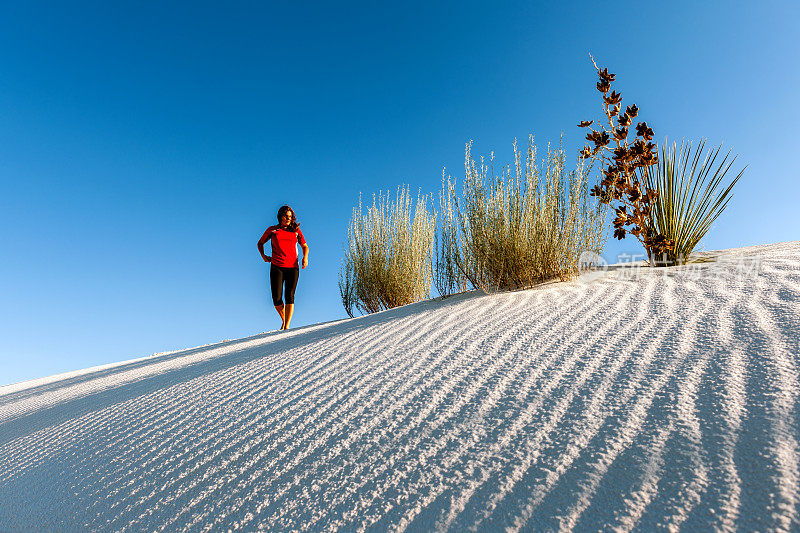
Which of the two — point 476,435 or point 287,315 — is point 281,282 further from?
point 476,435

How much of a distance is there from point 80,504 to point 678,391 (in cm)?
152

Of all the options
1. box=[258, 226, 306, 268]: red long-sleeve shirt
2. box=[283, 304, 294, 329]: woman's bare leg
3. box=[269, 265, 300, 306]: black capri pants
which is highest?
box=[258, 226, 306, 268]: red long-sleeve shirt

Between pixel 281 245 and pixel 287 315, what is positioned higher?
pixel 281 245

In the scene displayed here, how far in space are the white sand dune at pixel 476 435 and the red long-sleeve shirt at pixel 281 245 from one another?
310cm

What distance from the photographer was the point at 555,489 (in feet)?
2.56

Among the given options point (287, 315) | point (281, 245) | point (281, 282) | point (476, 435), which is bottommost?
point (476, 435)

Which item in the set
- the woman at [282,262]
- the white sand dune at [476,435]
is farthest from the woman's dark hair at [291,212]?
the white sand dune at [476,435]

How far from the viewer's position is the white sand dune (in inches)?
29.9

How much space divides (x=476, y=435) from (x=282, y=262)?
433cm

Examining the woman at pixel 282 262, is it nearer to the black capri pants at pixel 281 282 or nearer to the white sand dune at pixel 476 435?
the black capri pants at pixel 281 282

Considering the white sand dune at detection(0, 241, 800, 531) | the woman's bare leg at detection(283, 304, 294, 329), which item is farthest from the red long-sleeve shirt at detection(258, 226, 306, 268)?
the white sand dune at detection(0, 241, 800, 531)

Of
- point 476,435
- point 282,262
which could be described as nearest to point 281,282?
point 282,262

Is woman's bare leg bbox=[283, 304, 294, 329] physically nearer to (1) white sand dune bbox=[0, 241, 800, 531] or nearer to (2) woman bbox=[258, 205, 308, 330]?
(2) woman bbox=[258, 205, 308, 330]

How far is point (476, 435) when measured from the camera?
1.00 m
